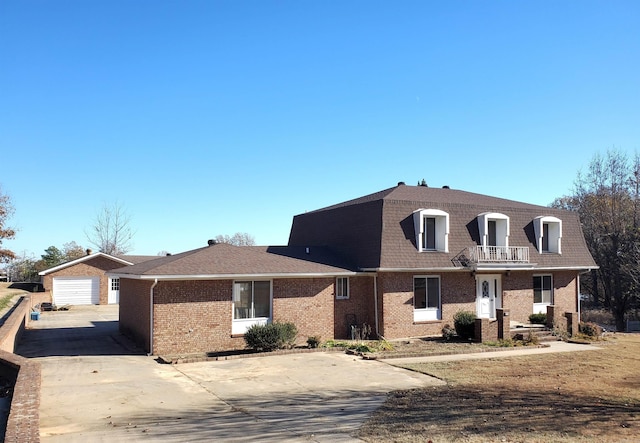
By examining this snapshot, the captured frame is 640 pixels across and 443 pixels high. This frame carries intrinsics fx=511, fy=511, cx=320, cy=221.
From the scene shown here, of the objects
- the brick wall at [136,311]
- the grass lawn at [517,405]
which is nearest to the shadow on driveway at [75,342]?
the brick wall at [136,311]

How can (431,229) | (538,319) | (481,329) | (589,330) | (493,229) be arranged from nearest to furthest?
(481,329)
(431,229)
(589,330)
(538,319)
(493,229)

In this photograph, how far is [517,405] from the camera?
35.2ft

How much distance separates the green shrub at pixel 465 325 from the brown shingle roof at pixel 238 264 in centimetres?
513

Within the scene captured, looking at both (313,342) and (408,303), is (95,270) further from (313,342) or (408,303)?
(408,303)

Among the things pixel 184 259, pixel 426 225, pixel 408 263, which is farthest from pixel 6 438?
pixel 426 225

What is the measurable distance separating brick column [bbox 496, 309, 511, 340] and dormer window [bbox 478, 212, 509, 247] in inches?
150

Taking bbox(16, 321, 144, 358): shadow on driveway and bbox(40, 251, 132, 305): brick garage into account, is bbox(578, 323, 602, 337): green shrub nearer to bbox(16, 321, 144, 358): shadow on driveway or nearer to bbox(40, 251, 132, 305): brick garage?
bbox(16, 321, 144, 358): shadow on driveway

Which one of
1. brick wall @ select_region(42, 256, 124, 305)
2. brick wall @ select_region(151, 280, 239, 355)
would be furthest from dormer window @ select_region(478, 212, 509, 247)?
brick wall @ select_region(42, 256, 124, 305)

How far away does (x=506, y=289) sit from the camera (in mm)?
24312

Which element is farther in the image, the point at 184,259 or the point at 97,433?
the point at 184,259

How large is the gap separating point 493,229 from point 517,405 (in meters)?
15.1

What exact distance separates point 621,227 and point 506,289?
816 inches

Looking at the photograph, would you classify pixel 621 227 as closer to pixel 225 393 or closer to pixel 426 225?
pixel 426 225

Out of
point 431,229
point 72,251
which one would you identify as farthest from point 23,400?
point 72,251
